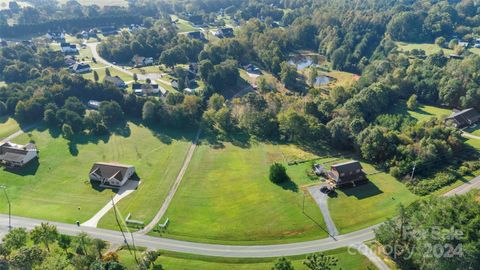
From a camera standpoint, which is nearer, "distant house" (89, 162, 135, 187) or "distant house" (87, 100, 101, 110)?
"distant house" (89, 162, 135, 187)

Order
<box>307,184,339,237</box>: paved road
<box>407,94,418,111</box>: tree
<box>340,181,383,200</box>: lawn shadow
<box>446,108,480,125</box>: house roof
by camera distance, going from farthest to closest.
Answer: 1. <box>407,94,418,111</box>: tree
2. <box>446,108,480,125</box>: house roof
3. <box>340,181,383,200</box>: lawn shadow
4. <box>307,184,339,237</box>: paved road

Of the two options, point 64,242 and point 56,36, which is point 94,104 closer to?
point 64,242

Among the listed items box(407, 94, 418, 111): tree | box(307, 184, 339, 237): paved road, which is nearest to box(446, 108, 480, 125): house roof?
box(407, 94, 418, 111): tree

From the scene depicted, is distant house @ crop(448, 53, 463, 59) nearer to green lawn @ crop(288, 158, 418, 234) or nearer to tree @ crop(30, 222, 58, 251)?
green lawn @ crop(288, 158, 418, 234)

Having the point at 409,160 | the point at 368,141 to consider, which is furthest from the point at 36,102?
the point at 409,160

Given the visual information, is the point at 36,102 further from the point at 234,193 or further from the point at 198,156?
the point at 234,193

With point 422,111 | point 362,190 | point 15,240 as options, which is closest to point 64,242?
point 15,240
